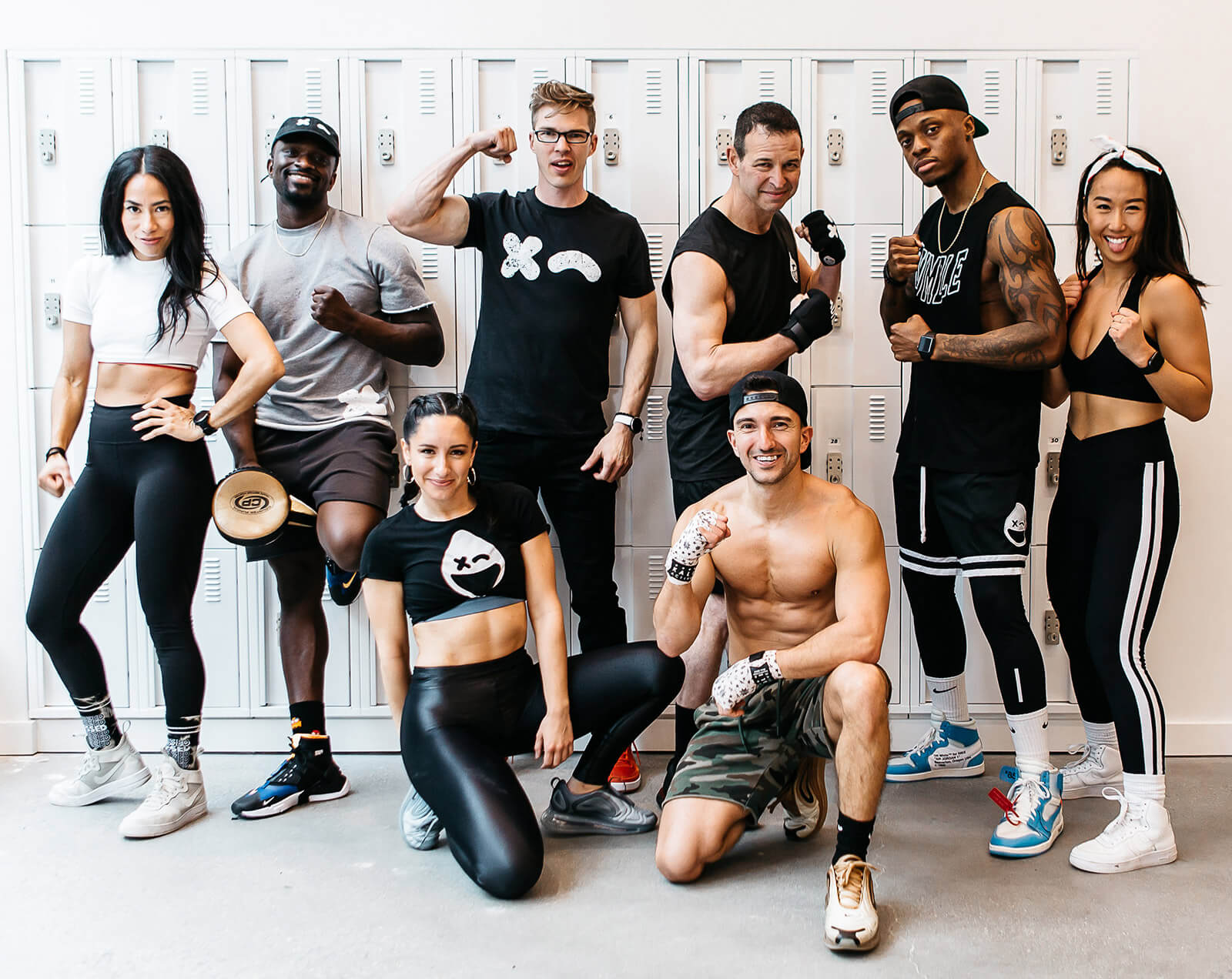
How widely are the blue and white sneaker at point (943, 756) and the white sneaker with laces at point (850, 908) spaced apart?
0.94 meters

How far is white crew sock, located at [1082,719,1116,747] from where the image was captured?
9.32 ft

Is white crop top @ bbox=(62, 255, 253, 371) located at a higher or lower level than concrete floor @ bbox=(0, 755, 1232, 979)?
higher

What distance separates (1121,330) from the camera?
7.61 feet

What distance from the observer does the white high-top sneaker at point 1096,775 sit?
2857mm

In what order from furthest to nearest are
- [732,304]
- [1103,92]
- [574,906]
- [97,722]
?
[1103,92] < [97,722] < [732,304] < [574,906]

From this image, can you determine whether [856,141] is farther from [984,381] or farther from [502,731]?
[502,731]

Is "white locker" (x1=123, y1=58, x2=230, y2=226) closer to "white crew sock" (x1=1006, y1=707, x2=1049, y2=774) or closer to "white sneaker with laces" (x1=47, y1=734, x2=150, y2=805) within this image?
"white sneaker with laces" (x1=47, y1=734, x2=150, y2=805)

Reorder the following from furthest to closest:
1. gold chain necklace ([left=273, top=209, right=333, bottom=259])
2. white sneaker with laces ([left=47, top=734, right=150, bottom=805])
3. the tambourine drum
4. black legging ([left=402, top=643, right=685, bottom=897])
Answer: gold chain necklace ([left=273, top=209, right=333, bottom=259]) → white sneaker with laces ([left=47, top=734, right=150, bottom=805]) → the tambourine drum → black legging ([left=402, top=643, right=685, bottom=897])

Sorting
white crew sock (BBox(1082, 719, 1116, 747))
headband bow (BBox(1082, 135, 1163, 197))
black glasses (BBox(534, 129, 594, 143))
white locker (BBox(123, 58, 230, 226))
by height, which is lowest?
white crew sock (BBox(1082, 719, 1116, 747))

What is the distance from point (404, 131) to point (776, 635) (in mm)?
2070

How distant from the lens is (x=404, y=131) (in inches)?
127

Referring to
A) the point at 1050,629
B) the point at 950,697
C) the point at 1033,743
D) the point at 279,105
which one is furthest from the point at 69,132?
the point at 1050,629

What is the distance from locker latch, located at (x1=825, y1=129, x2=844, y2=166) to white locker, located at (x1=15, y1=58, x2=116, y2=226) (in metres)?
2.37

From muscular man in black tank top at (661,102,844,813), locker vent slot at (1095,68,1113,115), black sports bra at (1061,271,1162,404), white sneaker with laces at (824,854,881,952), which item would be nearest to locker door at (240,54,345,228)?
muscular man in black tank top at (661,102,844,813)
